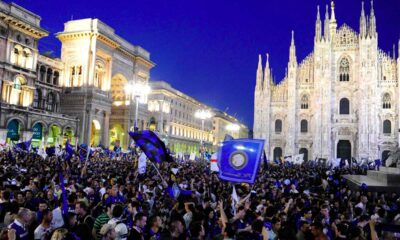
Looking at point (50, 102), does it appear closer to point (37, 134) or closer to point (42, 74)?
point (42, 74)

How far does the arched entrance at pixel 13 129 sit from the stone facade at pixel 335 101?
34.1 meters

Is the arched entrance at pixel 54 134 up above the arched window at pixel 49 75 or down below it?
below

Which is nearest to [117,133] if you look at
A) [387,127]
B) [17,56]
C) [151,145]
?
[17,56]

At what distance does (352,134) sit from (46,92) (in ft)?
140

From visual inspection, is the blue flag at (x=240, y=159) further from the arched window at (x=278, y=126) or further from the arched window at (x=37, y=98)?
the arched window at (x=278, y=126)

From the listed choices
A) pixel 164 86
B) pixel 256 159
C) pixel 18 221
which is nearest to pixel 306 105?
pixel 164 86

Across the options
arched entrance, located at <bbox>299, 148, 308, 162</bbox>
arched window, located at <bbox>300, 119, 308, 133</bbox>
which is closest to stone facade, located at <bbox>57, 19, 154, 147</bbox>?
arched window, located at <bbox>300, 119, 308, 133</bbox>

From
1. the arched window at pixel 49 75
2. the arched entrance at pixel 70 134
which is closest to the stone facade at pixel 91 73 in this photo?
the arched entrance at pixel 70 134

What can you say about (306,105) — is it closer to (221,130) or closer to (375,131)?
(375,131)

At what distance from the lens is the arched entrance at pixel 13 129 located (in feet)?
115

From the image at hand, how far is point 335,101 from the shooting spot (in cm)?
5259

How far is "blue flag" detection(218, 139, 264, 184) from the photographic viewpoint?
7.84m

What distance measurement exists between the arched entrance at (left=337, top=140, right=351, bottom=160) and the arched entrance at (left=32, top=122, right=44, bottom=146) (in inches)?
1602

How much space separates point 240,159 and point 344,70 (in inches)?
1987
